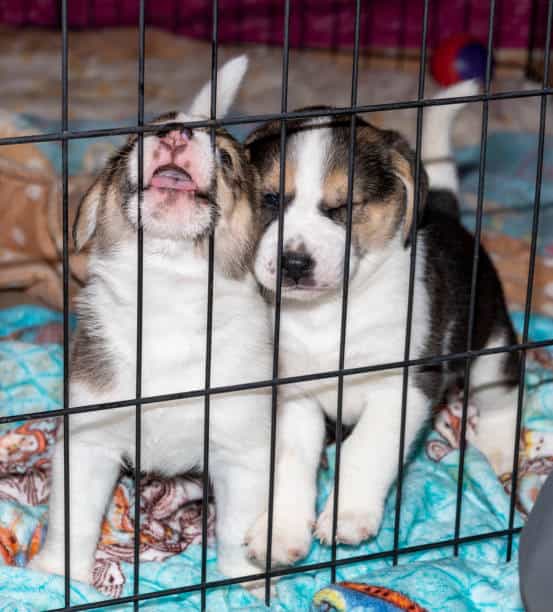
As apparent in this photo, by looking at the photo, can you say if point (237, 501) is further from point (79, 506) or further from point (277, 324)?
point (277, 324)

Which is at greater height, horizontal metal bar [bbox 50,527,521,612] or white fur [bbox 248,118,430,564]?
white fur [bbox 248,118,430,564]

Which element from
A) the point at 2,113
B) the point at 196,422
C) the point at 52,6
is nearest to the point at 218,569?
the point at 196,422

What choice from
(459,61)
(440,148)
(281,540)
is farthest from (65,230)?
(459,61)

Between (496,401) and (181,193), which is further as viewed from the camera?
(496,401)

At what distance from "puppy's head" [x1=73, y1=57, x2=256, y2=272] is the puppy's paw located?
20.4 inches

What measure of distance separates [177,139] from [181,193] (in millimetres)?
113

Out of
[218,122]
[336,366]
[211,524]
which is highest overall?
[218,122]

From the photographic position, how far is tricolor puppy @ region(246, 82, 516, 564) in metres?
2.24

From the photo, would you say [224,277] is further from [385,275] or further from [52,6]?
[52,6]

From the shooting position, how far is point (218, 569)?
228 cm

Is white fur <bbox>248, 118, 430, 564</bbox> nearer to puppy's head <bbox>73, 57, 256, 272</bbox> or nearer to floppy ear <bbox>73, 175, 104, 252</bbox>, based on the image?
puppy's head <bbox>73, 57, 256, 272</bbox>

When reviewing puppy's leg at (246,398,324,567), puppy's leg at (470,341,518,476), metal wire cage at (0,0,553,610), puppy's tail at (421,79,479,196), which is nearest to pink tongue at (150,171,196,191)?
metal wire cage at (0,0,553,610)

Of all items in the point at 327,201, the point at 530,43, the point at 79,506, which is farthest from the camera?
the point at 530,43

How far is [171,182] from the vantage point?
1.93m
